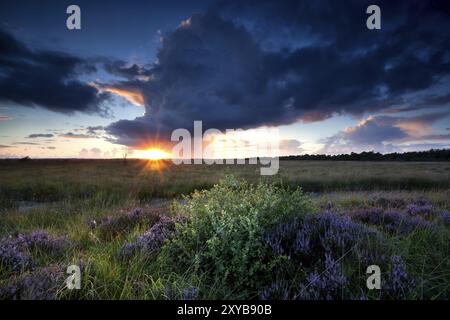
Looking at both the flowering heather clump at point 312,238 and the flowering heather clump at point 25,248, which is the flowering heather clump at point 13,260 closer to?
the flowering heather clump at point 25,248

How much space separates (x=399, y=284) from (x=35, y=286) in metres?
3.48

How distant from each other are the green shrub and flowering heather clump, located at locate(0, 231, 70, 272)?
170 cm

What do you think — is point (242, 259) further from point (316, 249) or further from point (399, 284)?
point (399, 284)

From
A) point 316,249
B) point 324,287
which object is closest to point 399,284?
point 324,287

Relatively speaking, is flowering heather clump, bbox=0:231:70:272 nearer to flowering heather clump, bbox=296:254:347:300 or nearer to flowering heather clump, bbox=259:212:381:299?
flowering heather clump, bbox=259:212:381:299

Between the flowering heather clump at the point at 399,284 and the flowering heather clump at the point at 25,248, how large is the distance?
3.91m

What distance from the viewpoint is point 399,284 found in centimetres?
256

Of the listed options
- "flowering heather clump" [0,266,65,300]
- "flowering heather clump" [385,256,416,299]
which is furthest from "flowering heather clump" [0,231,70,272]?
"flowering heather clump" [385,256,416,299]

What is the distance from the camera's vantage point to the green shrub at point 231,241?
2.98m

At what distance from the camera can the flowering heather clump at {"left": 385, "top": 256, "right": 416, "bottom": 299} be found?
2.56m


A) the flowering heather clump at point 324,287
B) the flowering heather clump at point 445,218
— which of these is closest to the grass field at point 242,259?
the flowering heather clump at point 324,287

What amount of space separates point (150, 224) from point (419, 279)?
4.57m
